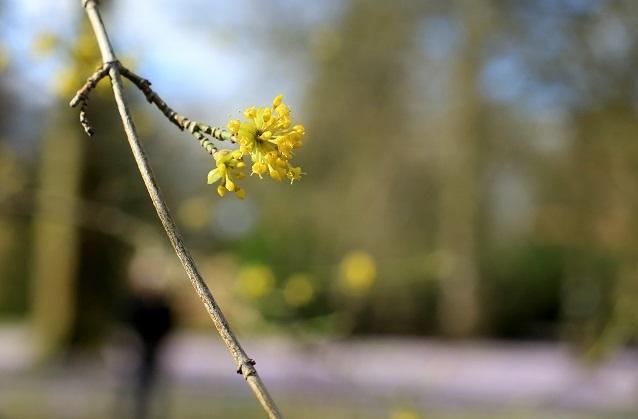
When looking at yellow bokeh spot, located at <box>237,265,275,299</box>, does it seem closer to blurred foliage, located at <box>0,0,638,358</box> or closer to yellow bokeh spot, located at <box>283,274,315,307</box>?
yellow bokeh spot, located at <box>283,274,315,307</box>

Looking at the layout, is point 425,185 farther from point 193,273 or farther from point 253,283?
point 193,273

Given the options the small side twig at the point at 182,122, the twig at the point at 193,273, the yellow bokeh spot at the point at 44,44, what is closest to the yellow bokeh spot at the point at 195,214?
the yellow bokeh spot at the point at 44,44

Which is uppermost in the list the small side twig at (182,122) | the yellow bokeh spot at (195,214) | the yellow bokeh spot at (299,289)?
the yellow bokeh spot at (195,214)

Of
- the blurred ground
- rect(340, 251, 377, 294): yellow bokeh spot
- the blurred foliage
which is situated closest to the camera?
rect(340, 251, 377, 294): yellow bokeh spot

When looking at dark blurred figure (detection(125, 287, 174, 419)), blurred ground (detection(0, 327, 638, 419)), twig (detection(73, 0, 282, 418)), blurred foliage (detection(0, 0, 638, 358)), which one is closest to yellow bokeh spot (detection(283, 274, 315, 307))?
blurred ground (detection(0, 327, 638, 419))

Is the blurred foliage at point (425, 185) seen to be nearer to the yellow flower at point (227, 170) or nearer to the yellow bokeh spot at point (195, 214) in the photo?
the yellow bokeh spot at point (195, 214)

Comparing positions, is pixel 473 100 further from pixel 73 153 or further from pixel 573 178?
pixel 73 153
